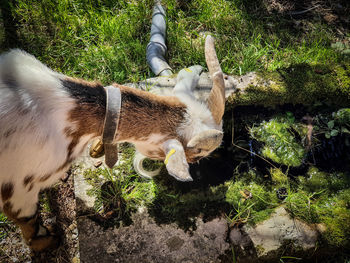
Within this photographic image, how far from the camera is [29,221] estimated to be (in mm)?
2514

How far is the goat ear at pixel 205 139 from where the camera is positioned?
2109 mm

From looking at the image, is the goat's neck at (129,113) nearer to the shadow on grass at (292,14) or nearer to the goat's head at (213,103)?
the goat's head at (213,103)

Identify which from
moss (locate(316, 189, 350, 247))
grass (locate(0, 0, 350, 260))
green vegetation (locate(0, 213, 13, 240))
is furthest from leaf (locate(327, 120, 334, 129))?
green vegetation (locate(0, 213, 13, 240))

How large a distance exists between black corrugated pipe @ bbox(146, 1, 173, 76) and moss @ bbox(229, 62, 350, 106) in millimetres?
1018

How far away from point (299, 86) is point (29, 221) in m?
3.38

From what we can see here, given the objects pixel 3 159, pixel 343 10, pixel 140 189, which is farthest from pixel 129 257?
pixel 343 10

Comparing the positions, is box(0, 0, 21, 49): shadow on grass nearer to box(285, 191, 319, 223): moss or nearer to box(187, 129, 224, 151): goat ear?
box(187, 129, 224, 151): goat ear

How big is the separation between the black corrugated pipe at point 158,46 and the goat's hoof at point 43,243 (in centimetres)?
230

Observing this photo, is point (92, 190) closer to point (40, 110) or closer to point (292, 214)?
Result: point (40, 110)

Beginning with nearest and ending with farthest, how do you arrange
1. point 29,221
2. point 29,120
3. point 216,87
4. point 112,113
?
point 29,120 < point 112,113 < point 216,87 < point 29,221

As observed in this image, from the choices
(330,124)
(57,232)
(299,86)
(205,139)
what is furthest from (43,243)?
(330,124)

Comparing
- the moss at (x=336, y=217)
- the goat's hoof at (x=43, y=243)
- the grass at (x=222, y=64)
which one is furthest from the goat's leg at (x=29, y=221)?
the moss at (x=336, y=217)

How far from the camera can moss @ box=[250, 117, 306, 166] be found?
3262 mm

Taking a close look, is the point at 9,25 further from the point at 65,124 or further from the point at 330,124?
the point at 330,124
